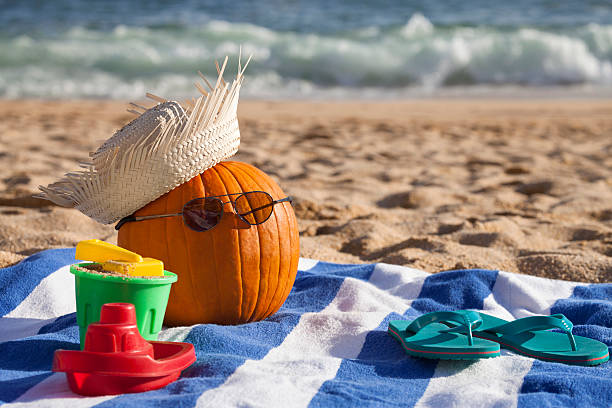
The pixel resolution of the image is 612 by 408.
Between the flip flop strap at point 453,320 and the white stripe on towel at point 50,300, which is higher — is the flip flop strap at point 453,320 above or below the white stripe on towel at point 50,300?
above

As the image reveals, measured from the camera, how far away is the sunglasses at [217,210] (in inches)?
74.8

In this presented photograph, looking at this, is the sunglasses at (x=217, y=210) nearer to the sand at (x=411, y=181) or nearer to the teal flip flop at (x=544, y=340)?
the teal flip flop at (x=544, y=340)

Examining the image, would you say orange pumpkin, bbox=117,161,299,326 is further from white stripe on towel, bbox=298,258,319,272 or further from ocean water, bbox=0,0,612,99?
ocean water, bbox=0,0,612,99

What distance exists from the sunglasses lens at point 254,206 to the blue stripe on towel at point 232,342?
1.06 feet

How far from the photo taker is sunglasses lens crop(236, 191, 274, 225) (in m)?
1.94

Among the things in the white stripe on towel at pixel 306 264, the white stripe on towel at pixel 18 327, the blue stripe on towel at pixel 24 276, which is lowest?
the white stripe on towel at pixel 306 264

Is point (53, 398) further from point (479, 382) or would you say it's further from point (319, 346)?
point (479, 382)

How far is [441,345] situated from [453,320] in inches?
3.5

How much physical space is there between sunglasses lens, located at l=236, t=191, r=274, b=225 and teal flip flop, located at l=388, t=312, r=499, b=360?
0.50m

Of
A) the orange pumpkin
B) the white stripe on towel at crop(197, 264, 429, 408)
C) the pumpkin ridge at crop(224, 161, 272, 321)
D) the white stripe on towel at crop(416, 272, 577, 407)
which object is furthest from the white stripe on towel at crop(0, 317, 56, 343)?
the white stripe on towel at crop(416, 272, 577, 407)

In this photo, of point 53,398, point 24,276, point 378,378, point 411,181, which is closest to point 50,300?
point 24,276

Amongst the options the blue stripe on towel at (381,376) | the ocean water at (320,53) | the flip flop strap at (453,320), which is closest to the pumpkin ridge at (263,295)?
the blue stripe on towel at (381,376)

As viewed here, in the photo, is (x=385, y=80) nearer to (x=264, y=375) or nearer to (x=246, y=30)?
(x=246, y=30)

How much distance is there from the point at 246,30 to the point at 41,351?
591 inches
